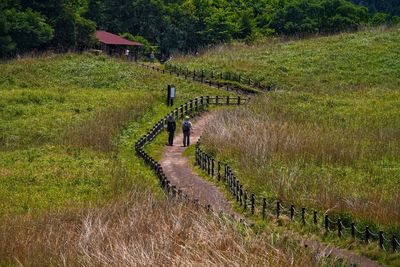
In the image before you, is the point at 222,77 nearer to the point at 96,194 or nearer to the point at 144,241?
the point at 96,194

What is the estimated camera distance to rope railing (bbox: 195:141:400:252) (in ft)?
44.3

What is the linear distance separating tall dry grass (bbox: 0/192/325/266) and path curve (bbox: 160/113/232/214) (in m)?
2.25

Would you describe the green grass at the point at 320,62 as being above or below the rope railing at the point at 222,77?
above

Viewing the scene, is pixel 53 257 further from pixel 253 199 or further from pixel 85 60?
pixel 85 60

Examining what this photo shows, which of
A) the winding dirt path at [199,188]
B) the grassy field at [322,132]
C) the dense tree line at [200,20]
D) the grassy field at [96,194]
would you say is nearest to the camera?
the grassy field at [96,194]

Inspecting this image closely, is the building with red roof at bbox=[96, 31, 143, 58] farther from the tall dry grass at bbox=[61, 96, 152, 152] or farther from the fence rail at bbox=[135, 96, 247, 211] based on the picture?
the tall dry grass at bbox=[61, 96, 152, 152]

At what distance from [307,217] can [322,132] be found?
1031 cm

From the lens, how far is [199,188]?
19719 millimetres

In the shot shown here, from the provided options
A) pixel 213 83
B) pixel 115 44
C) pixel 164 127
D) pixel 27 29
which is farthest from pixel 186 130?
pixel 115 44

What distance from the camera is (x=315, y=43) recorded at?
5919cm

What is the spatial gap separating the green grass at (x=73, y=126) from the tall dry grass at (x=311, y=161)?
3221 mm

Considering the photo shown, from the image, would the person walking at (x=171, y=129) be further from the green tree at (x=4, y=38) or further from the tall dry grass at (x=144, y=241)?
the green tree at (x=4, y=38)

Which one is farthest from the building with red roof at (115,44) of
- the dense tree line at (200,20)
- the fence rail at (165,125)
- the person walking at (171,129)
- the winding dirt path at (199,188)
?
the winding dirt path at (199,188)

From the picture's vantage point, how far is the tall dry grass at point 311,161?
15844mm
